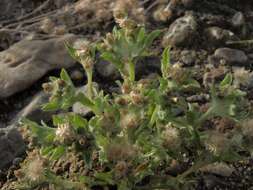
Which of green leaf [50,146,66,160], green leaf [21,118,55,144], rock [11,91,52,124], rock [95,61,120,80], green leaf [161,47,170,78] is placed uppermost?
green leaf [161,47,170,78]

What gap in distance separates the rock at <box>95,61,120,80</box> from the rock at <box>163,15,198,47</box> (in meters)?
0.40

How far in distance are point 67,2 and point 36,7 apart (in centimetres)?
23

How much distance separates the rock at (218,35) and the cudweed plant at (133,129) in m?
1.07

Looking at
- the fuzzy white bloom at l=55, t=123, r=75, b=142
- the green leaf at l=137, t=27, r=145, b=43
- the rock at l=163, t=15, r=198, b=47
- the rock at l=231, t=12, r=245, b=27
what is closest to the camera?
the fuzzy white bloom at l=55, t=123, r=75, b=142

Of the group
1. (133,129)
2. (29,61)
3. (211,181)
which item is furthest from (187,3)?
(133,129)

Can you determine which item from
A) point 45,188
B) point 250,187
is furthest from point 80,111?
point 250,187

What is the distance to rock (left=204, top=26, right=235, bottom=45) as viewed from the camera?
11.7 ft

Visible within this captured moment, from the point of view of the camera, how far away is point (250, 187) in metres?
2.76

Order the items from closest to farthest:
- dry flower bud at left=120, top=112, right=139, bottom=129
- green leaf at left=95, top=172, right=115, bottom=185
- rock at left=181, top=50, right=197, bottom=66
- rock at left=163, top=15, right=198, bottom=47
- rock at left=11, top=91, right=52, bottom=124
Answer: dry flower bud at left=120, top=112, right=139, bottom=129 < green leaf at left=95, top=172, right=115, bottom=185 < rock at left=11, top=91, right=52, bottom=124 < rock at left=181, top=50, right=197, bottom=66 < rock at left=163, top=15, right=198, bottom=47

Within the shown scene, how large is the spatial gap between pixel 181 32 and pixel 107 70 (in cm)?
56

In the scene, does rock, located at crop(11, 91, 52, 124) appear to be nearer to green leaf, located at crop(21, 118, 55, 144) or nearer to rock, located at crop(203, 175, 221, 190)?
green leaf, located at crop(21, 118, 55, 144)

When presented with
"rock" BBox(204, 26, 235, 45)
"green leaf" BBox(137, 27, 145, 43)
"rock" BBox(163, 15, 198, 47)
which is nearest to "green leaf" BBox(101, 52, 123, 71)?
A: "green leaf" BBox(137, 27, 145, 43)

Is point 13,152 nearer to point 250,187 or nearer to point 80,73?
point 80,73

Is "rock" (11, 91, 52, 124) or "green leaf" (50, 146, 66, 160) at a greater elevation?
"green leaf" (50, 146, 66, 160)
